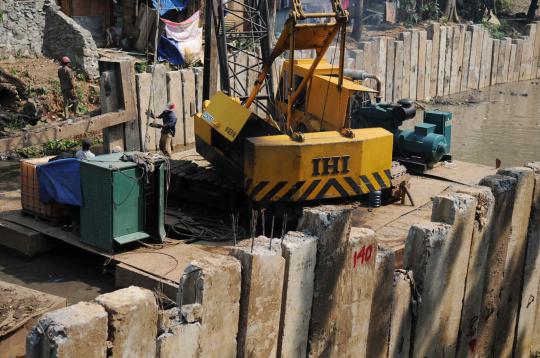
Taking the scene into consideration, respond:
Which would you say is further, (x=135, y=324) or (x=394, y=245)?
(x=394, y=245)

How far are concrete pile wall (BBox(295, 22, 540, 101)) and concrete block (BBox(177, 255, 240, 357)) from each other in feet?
54.8

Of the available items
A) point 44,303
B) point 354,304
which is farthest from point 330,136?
point 354,304

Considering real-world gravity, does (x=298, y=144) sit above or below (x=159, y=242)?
above

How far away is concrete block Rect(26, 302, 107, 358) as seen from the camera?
12.9 feet

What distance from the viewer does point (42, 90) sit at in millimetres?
18344

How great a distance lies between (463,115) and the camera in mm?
24844

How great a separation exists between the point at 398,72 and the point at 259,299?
797 inches

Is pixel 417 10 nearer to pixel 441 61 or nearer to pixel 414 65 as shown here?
pixel 441 61

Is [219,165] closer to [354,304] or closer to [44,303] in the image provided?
[44,303]

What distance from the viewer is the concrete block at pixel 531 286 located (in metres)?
7.67

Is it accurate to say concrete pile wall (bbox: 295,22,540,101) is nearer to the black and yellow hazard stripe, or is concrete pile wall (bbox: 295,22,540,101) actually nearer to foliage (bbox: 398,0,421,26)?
foliage (bbox: 398,0,421,26)

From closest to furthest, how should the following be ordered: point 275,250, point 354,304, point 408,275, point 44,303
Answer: point 275,250
point 354,304
point 408,275
point 44,303

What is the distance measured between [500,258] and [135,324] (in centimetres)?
408

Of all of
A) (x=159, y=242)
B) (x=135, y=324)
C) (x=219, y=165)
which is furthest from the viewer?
(x=219, y=165)
